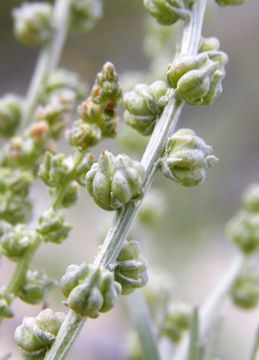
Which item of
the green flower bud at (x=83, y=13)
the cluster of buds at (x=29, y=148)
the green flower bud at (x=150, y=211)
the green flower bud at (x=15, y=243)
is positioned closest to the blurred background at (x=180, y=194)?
the green flower bud at (x=150, y=211)

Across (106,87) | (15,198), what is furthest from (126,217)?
(15,198)

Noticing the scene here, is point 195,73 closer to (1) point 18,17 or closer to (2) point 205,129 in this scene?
(1) point 18,17

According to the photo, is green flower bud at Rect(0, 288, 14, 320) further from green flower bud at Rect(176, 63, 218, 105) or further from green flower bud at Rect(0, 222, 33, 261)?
green flower bud at Rect(176, 63, 218, 105)

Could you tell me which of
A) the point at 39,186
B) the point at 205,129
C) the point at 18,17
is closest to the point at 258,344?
the point at 18,17

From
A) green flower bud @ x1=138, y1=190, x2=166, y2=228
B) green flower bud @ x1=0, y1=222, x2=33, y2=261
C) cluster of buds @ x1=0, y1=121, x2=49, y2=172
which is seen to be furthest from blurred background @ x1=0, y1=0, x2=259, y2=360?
green flower bud @ x1=0, y1=222, x2=33, y2=261

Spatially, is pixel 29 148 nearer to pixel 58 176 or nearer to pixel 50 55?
pixel 58 176

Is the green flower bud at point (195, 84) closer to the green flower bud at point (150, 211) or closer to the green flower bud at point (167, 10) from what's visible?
the green flower bud at point (167, 10)
